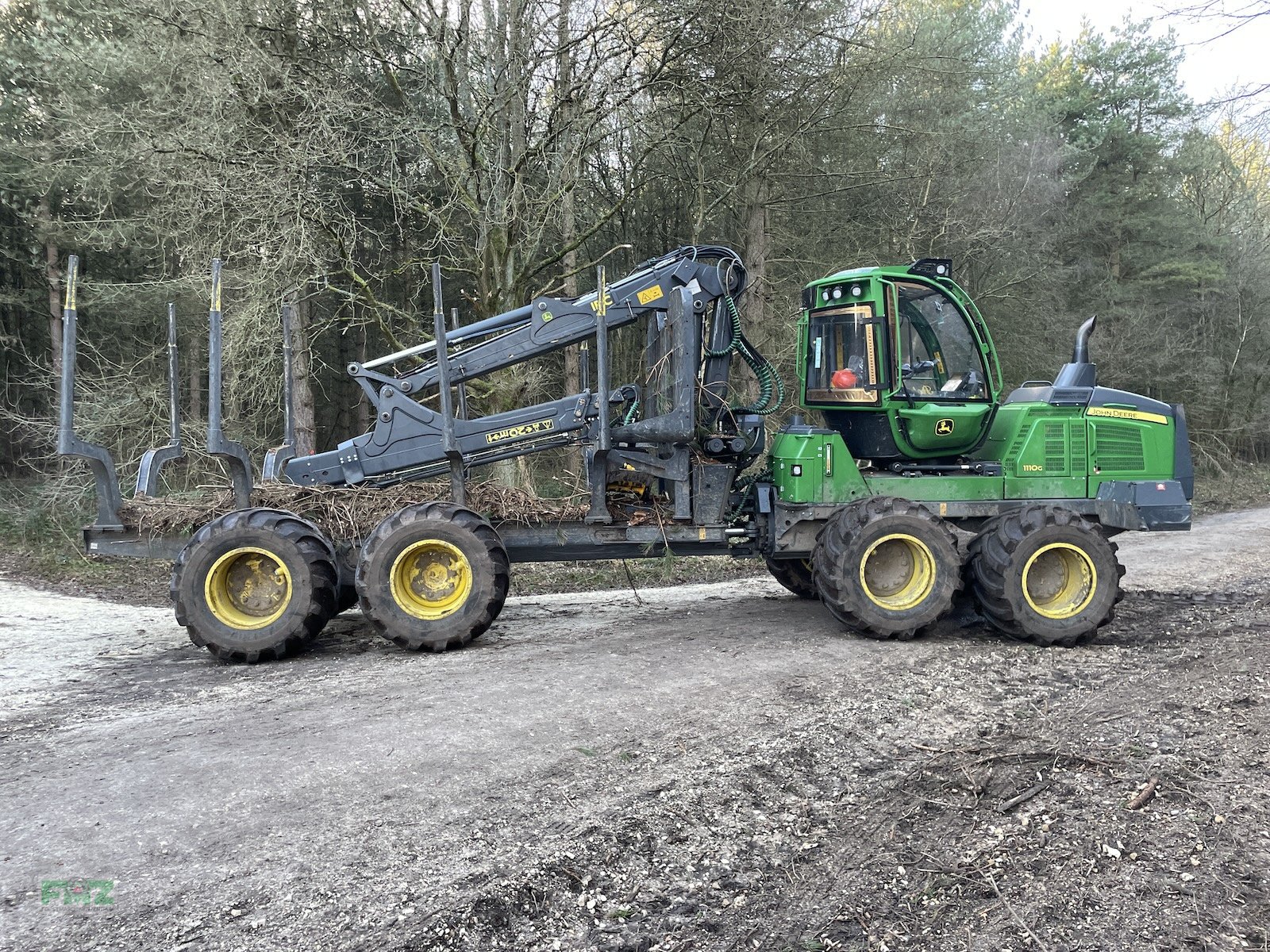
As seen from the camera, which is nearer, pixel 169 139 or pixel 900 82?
pixel 169 139

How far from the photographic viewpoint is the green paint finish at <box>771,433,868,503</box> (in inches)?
271

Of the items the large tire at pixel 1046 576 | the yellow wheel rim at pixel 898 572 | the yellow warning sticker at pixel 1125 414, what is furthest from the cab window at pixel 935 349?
the yellow wheel rim at pixel 898 572

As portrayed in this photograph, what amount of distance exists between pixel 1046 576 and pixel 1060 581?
0.11 m

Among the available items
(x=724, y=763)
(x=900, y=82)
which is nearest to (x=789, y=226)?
(x=900, y=82)

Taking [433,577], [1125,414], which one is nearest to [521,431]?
[433,577]

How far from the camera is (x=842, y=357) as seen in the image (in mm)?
7125

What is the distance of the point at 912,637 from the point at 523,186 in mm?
7247

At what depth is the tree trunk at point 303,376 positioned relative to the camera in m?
12.1

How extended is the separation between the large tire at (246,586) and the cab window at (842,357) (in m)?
4.16

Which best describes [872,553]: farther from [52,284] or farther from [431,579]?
[52,284]

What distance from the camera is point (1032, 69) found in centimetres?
2103

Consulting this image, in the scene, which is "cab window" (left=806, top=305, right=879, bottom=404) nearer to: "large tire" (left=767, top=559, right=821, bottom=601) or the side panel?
the side panel

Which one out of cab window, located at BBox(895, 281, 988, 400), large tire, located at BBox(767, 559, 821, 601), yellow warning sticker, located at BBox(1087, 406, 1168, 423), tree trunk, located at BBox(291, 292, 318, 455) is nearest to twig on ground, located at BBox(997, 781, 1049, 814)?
cab window, located at BBox(895, 281, 988, 400)

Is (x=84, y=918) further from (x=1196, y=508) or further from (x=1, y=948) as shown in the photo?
(x=1196, y=508)
